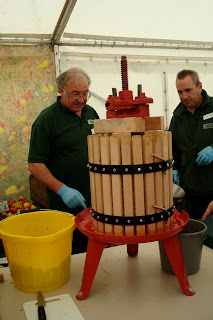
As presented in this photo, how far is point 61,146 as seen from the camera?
2.73 metres

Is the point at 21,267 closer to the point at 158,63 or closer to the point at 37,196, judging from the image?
the point at 37,196

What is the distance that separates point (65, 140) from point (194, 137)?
1521 mm

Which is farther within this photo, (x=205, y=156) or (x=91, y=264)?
(x=205, y=156)

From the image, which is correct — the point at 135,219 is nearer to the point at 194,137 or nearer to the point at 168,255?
the point at 168,255

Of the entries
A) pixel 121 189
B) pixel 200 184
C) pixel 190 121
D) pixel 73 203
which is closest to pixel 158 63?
pixel 190 121

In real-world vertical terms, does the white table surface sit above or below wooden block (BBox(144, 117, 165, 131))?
below

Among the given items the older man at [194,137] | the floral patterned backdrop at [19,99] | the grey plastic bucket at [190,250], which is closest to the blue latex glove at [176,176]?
the older man at [194,137]

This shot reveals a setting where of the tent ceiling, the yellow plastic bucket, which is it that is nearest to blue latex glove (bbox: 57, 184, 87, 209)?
the yellow plastic bucket

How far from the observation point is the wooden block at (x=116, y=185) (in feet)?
4.50

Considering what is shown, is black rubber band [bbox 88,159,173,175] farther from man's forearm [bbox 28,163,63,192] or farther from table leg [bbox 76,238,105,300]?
man's forearm [bbox 28,163,63,192]

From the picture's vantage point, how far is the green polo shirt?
8.70ft

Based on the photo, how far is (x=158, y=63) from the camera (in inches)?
231

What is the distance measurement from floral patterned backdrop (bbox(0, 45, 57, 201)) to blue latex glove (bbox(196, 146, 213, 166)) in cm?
324

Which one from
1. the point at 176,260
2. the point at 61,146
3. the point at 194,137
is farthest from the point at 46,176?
the point at 194,137
